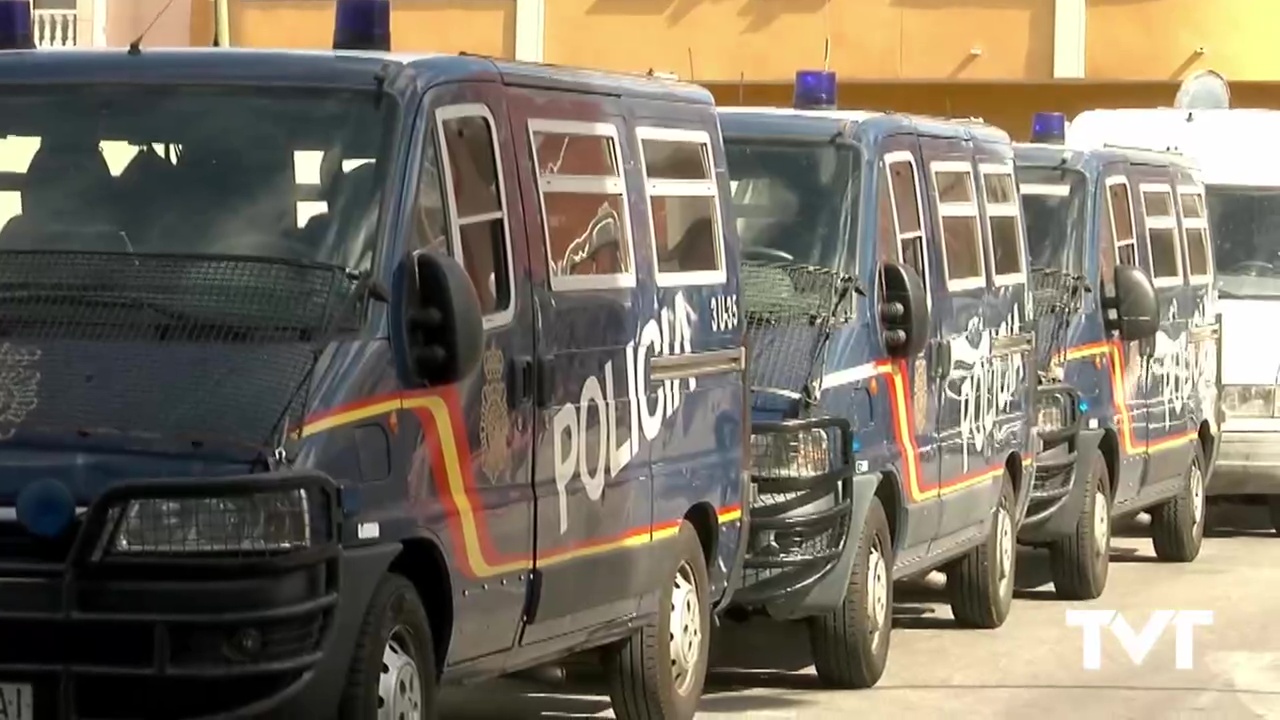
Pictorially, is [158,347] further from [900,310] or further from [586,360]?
[900,310]

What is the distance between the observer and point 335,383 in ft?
23.9

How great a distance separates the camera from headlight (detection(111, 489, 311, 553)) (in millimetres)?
6836

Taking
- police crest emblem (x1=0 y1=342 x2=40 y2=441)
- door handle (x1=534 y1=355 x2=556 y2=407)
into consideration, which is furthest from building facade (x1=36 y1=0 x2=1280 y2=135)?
police crest emblem (x1=0 y1=342 x2=40 y2=441)

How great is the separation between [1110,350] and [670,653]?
22.3ft

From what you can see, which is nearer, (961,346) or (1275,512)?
(961,346)

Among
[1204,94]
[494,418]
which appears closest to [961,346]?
[494,418]

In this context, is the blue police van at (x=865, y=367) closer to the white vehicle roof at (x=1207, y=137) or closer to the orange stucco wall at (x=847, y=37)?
the white vehicle roof at (x=1207, y=137)

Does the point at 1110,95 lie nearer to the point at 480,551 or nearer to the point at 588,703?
the point at 588,703

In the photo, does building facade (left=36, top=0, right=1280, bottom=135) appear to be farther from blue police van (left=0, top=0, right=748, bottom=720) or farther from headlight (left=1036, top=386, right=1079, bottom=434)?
blue police van (left=0, top=0, right=748, bottom=720)

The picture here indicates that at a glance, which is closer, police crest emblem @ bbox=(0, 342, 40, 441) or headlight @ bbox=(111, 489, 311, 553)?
headlight @ bbox=(111, 489, 311, 553)

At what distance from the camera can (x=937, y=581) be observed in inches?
635

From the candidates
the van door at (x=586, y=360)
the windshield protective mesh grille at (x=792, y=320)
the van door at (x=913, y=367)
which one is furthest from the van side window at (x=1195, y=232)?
the van door at (x=586, y=360)

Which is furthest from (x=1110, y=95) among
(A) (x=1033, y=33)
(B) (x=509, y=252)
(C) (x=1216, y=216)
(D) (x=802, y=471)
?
(B) (x=509, y=252)

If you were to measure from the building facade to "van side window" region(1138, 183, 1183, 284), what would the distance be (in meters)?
16.7
